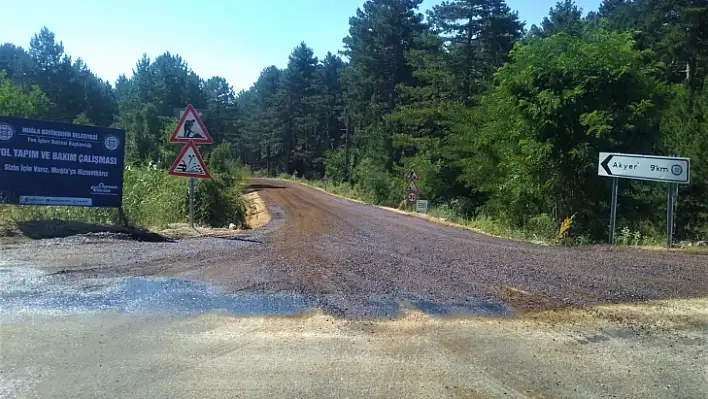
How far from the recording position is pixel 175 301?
6.73 meters

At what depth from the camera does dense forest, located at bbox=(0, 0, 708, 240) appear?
19.2 metres

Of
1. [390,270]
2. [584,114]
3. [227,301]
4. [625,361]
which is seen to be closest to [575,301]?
[625,361]

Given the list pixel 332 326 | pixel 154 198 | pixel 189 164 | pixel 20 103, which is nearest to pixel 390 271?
pixel 332 326

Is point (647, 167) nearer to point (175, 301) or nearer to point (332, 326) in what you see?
point (332, 326)

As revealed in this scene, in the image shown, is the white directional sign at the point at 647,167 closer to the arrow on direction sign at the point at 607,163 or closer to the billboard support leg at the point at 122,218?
the arrow on direction sign at the point at 607,163

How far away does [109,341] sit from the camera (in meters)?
5.36

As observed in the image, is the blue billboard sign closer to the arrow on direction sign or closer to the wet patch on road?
the wet patch on road

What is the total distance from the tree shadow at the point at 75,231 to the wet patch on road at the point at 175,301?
3.06 meters

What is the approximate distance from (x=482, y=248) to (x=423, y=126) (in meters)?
32.4

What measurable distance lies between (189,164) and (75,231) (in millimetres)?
2916

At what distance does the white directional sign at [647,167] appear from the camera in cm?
1390

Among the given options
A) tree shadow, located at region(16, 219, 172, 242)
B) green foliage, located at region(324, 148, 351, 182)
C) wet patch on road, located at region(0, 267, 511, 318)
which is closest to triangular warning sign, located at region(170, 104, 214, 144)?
tree shadow, located at region(16, 219, 172, 242)

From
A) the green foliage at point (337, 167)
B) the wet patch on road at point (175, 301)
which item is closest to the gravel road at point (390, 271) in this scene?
the wet patch on road at point (175, 301)

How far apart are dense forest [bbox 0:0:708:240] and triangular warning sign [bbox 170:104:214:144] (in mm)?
846
